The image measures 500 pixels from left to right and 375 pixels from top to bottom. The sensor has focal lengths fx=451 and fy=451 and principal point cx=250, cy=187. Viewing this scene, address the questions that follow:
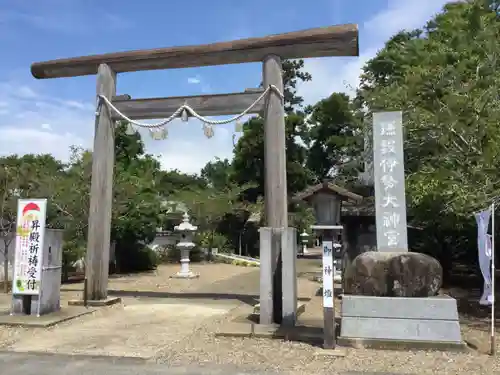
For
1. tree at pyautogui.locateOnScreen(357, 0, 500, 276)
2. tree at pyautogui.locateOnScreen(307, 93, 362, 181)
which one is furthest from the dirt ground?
tree at pyautogui.locateOnScreen(307, 93, 362, 181)

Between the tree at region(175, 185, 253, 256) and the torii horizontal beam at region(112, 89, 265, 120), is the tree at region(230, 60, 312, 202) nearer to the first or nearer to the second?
the tree at region(175, 185, 253, 256)

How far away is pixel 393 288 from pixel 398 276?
0.64 feet

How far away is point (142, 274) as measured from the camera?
18828 mm

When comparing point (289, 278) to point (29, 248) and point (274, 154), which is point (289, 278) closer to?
point (274, 154)

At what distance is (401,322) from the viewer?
6371 millimetres

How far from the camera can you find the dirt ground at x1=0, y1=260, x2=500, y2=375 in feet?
18.2

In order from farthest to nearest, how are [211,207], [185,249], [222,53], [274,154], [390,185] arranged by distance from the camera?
[211,207] < [185,249] < [222,53] < [274,154] < [390,185]

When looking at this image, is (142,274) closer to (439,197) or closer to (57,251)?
(57,251)

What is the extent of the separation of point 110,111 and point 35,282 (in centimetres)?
406

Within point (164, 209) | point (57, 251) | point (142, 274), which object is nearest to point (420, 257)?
point (57, 251)

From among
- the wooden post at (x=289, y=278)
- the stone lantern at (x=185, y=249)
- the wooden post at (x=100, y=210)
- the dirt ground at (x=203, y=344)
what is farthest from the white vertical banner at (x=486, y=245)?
the stone lantern at (x=185, y=249)

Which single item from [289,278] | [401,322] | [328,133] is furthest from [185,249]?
[328,133]

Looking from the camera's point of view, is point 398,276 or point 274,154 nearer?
point 398,276

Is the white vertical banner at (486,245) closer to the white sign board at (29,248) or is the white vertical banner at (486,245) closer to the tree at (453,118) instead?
the tree at (453,118)
